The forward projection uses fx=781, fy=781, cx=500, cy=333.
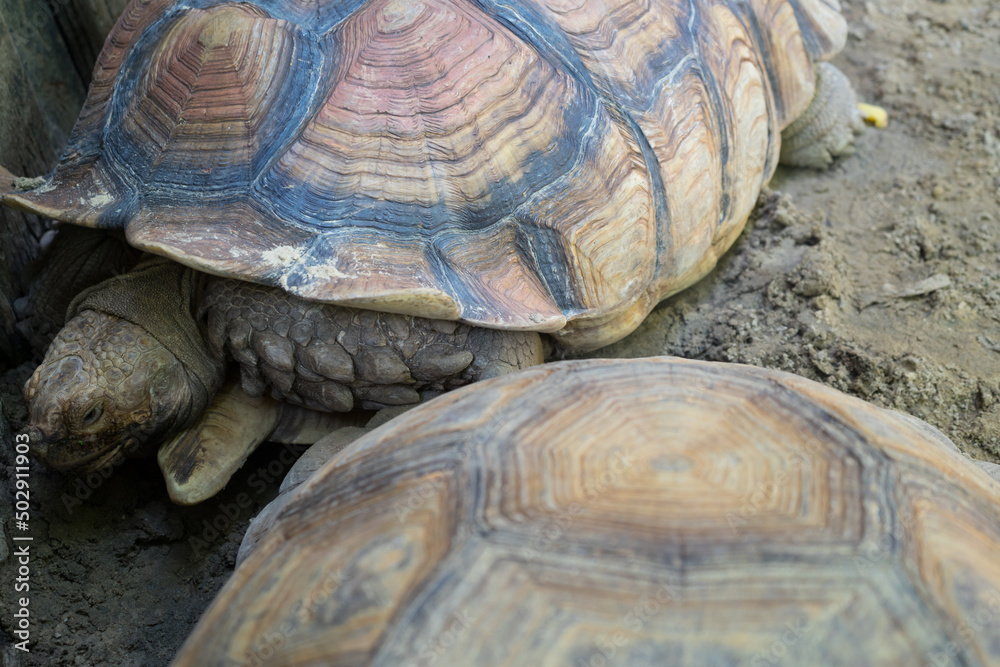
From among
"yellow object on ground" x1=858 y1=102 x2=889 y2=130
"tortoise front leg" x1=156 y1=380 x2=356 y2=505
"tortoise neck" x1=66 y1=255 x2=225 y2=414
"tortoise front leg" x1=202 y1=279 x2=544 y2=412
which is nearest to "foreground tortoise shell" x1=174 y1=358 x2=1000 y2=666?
"tortoise front leg" x1=202 y1=279 x2=544 y2=412

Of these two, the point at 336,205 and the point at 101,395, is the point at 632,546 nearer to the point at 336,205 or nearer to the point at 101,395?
the point at 336,205

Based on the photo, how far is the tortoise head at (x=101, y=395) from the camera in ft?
6.11

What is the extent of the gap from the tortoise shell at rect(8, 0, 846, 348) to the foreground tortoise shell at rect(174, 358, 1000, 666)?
1.96 ft

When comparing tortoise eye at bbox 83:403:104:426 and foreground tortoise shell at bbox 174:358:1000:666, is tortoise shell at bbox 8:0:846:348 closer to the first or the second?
tortoise eye at bbox 83:403:104:426

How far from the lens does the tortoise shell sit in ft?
5.98

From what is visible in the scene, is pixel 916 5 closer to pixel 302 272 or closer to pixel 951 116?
pixel 951 116

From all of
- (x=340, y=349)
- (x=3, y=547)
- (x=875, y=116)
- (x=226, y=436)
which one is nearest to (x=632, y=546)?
(x=340, y=349)

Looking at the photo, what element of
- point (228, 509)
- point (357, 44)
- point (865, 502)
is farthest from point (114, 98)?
point (865, 502)

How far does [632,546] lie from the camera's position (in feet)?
3.46

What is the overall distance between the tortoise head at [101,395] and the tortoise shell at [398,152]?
299 millimetres

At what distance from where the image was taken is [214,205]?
6.09 ft

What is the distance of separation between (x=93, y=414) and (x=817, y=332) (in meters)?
2.03

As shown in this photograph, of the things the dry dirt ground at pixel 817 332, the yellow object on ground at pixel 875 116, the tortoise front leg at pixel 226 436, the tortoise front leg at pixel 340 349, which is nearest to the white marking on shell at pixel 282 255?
the tortoise front leg at pixel 340 349

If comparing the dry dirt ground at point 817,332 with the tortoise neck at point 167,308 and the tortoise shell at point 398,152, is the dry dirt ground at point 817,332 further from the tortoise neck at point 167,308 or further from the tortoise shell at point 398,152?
the tortoise shell at point 398,152
